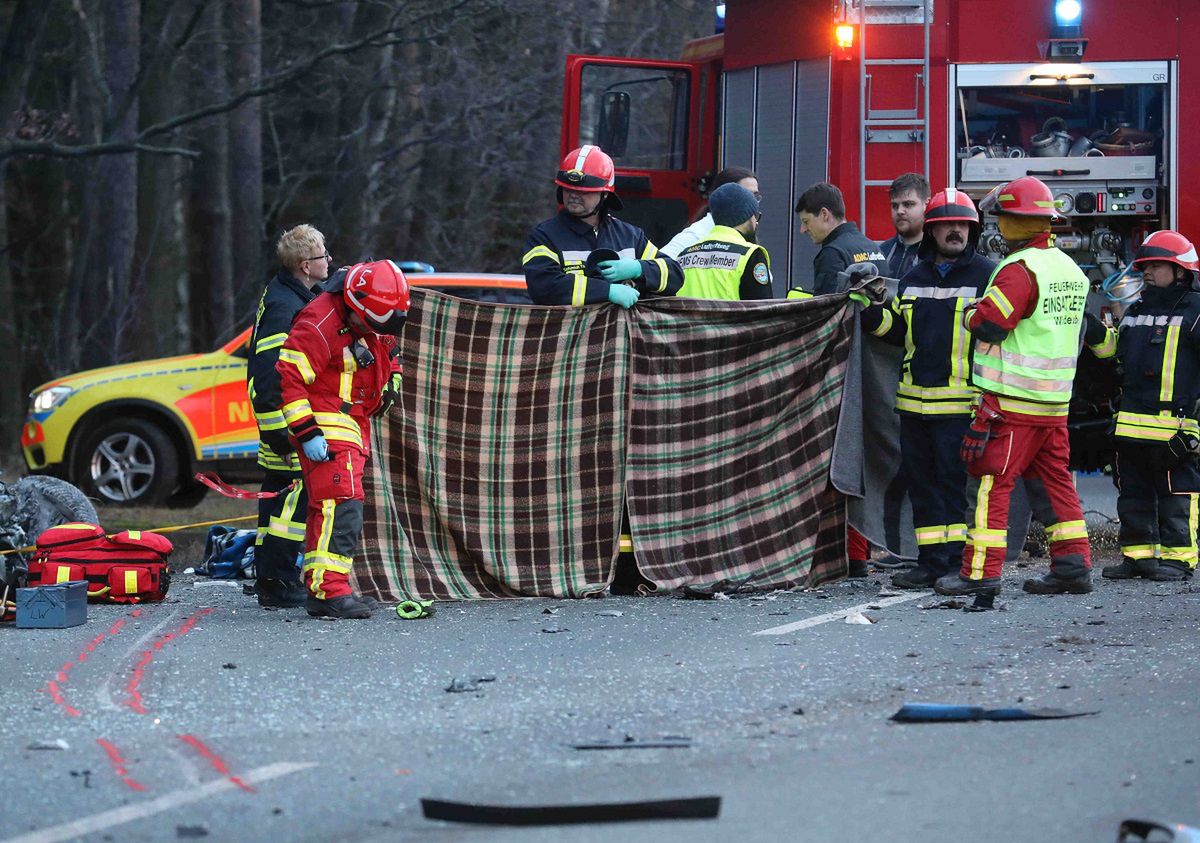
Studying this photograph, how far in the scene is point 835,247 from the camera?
930 centimetres

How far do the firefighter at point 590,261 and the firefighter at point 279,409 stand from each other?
3.37 ft

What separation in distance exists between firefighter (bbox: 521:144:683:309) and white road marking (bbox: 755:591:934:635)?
1.75 m

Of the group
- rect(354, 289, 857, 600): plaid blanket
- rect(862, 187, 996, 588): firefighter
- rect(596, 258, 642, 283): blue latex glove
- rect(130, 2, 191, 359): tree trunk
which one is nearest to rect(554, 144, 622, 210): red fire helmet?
rect(596, 258, 642, 283): blue latex glove

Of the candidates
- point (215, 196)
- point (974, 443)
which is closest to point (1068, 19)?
point (974, 443)

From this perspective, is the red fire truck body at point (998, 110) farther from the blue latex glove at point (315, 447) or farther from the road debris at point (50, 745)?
the road debris at point (50, 745)

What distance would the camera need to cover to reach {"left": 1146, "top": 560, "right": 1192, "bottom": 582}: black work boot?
906 centimetres

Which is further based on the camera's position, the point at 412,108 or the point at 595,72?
the point at 412,108

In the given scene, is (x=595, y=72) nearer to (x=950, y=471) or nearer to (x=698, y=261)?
(x=698, y=261)

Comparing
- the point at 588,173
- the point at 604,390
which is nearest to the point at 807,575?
the point at 604,390

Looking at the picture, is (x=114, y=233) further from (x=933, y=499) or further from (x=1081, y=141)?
(x=933, y=499)

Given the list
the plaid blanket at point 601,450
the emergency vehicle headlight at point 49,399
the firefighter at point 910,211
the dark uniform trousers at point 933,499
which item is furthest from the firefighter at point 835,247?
the emergency vehicle headlight at point 49,399

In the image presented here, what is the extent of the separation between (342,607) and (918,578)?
2720 millimetres

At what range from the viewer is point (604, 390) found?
8.87m

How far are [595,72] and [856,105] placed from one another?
2.67 meters
